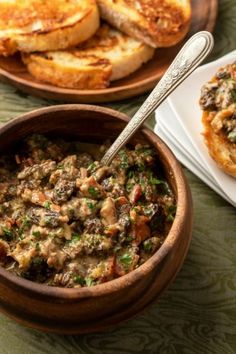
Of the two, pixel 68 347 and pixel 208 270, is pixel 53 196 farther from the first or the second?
pixel 208 270

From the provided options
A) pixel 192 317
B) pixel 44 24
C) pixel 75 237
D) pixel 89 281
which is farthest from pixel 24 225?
pixel 44 24

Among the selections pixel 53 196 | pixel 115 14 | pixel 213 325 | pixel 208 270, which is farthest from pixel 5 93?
pixel 213 325

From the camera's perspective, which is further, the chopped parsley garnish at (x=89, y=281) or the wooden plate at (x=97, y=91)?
the wooden plate at (x=97, y=91)

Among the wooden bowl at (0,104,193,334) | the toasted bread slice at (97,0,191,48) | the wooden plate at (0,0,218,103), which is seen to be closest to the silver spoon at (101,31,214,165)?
the wooden bowl at (0,104,193,334)

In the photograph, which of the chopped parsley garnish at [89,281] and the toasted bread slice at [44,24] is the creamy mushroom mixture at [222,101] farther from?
the chopped parsley garnish at [89,281]

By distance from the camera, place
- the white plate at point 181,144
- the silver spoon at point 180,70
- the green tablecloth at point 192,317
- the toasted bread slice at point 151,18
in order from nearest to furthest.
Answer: the green tablecloth at point 192,317 → the silver spoon at point 180,70 → the white plate at point 181,144 → the toasted bread slice at point 151,18

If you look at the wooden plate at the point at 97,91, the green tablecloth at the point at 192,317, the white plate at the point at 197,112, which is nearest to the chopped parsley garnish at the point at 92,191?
the green tablecloth at the point at 192,317
